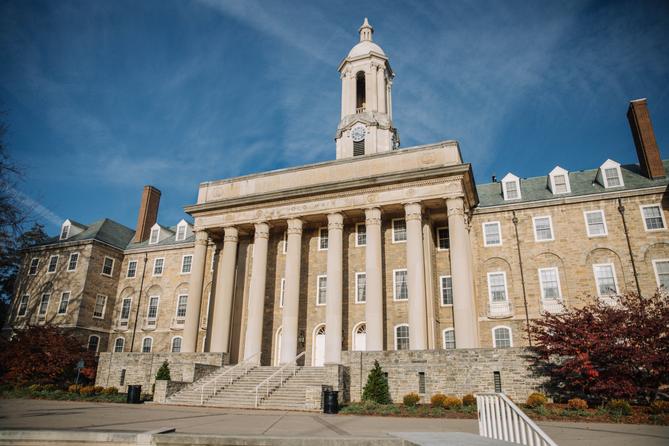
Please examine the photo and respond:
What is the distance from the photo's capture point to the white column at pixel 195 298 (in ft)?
105

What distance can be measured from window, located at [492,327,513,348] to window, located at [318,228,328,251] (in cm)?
Result: 1276

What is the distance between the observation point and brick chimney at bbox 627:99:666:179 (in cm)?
3017

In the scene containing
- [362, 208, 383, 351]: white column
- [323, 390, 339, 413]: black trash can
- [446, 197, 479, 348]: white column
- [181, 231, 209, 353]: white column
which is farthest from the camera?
[181, 231, 209, 353]: white column

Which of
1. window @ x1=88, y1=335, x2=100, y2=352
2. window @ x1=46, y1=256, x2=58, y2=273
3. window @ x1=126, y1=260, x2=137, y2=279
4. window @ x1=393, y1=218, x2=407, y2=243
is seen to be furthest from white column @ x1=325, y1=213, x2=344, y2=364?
window @ x1=46, y1=256, x2=58, y2=273

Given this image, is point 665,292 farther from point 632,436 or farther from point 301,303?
point 301,303

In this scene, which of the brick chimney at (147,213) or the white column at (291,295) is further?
the brick chimney at (147,213)

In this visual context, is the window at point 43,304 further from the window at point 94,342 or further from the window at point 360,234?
the window at point 360,234

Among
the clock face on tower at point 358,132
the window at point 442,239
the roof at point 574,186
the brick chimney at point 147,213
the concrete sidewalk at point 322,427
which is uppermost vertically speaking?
the clock face on tower at point 358,132

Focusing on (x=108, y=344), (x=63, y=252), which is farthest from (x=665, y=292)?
(x=63, y=252)

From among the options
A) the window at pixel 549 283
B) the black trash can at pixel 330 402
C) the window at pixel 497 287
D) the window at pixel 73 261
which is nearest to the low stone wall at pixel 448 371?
the black trash can at pixel 330 402

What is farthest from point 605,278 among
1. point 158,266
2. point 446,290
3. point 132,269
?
point 132,269

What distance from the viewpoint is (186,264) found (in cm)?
4256

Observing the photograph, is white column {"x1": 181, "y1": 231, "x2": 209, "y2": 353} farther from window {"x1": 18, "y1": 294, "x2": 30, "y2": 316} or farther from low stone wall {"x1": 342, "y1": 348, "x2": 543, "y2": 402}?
window {"x1": 18, "y1": 294, "x2": 30, "y2": 316}

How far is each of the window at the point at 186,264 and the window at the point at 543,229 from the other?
2863 cm
